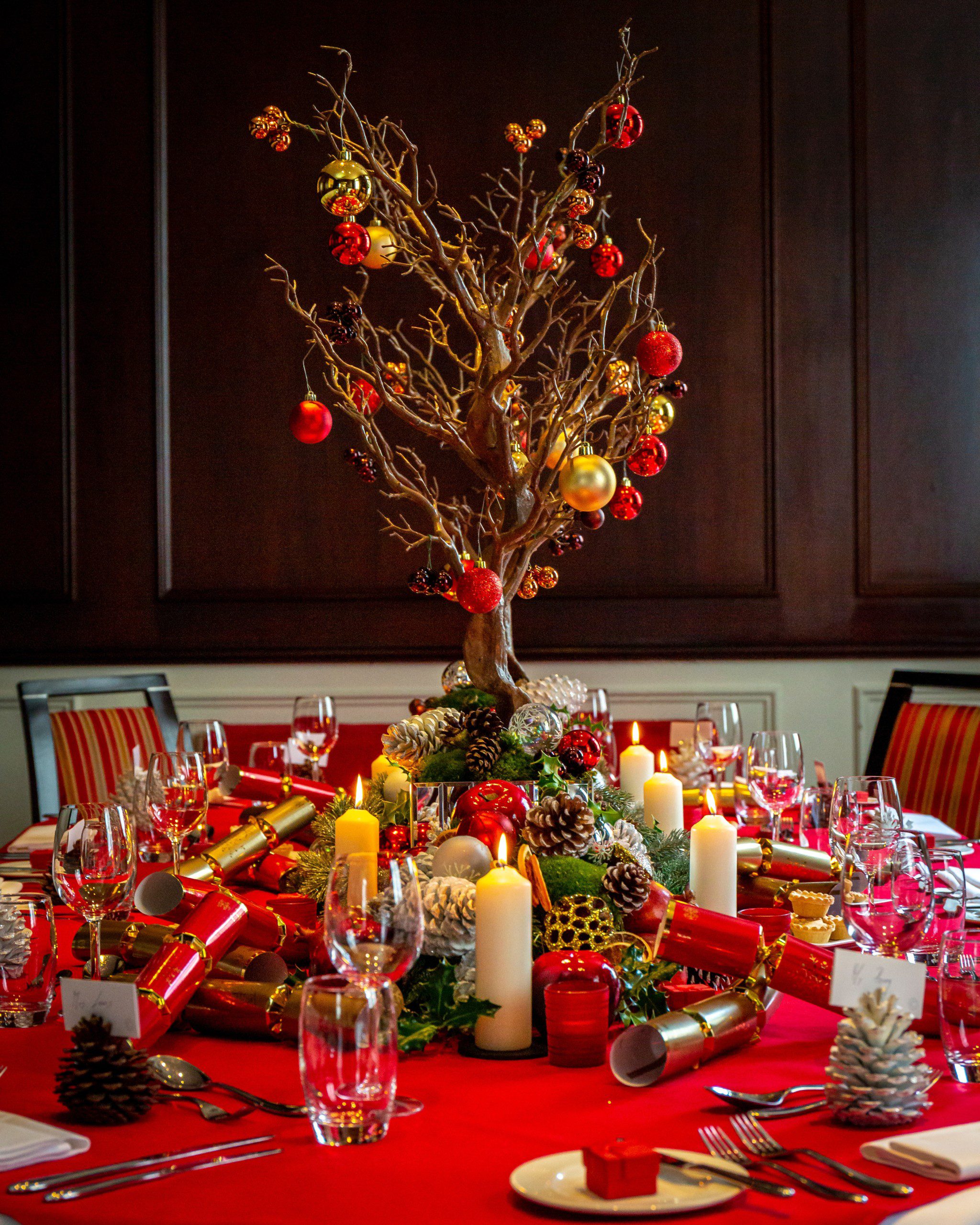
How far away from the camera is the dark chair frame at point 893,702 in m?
2.89

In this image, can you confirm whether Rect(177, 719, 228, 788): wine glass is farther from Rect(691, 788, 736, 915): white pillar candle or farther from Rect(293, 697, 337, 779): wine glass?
Rect(691, 788, 736, 915): white pillar candle

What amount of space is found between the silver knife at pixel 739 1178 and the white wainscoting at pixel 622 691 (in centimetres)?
298

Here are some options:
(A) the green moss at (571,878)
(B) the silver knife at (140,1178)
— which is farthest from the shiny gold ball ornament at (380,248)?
(B) the silver knife at (140,1178)

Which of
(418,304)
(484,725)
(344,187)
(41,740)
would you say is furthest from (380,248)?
(418,304)

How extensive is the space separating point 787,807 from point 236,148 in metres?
2.87

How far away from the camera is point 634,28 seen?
3799mm

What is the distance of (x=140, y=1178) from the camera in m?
0.77

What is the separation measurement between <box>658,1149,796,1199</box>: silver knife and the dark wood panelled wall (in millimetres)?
2994

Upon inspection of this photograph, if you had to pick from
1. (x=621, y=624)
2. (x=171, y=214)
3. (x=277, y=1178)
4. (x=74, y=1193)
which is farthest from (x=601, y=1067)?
(x=171, y=214)

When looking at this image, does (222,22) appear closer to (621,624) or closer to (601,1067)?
(621,624)

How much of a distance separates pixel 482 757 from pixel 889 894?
1.75 feet

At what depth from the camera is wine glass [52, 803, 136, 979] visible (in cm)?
117

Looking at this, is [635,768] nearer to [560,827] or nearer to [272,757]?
[560,827]

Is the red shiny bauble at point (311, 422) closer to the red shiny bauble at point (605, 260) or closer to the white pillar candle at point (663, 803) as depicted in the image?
the red shiny bauble at point (605, 260)
